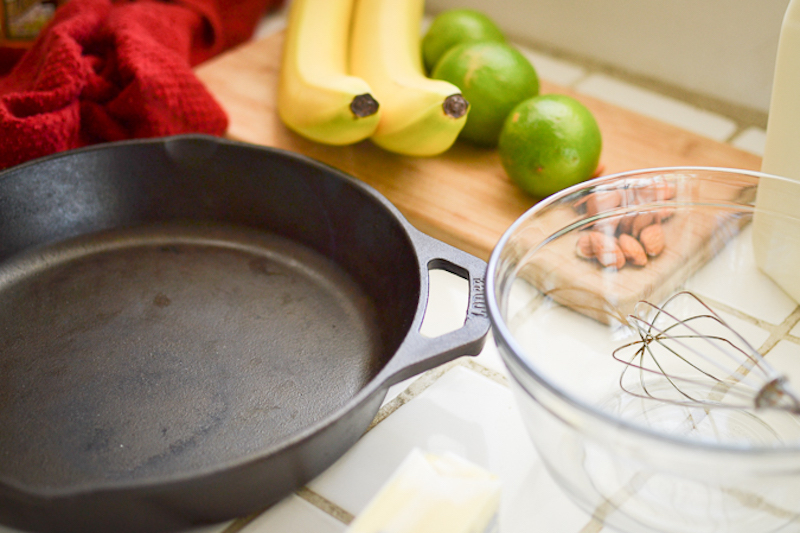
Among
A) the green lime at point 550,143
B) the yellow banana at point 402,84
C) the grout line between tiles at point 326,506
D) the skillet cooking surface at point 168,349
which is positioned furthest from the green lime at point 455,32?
the grout line between tiles at point 326,506

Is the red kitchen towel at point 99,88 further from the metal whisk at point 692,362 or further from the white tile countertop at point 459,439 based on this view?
the metal whisk at point 692,362

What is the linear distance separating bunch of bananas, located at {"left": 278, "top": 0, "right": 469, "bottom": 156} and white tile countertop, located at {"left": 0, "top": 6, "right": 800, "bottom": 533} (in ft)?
0.48

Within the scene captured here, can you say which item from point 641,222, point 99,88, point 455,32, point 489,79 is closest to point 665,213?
point 641,222

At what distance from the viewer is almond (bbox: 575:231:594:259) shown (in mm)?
482

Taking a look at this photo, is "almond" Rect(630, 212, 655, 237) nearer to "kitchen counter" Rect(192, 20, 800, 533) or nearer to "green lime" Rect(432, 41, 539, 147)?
"kitchen counter" Rect(192, 20, 800, 533)

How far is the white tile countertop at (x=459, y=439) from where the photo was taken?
16.1 inches

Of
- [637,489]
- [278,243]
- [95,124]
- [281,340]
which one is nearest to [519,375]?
[637,489]

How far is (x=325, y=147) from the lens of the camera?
713mm

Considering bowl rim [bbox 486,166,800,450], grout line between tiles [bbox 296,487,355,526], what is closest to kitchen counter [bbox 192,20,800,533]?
grout line between tiles [bbox 296,487,355,526]

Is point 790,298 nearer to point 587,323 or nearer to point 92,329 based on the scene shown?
point 587,323

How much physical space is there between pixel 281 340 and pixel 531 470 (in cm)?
20

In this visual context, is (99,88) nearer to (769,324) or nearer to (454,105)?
(454,105)

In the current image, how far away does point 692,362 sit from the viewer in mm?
486

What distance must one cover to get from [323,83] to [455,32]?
0.18 meters
